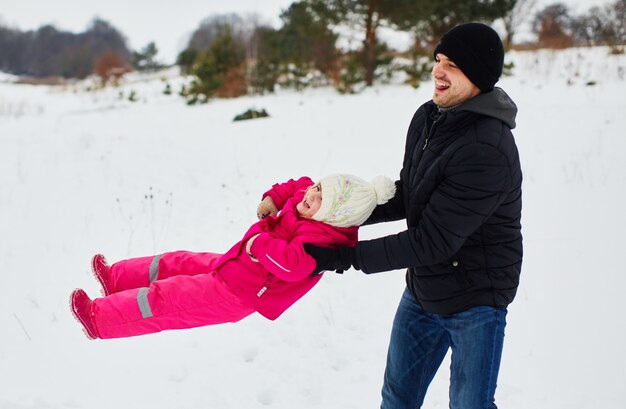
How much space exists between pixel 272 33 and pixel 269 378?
20.0m

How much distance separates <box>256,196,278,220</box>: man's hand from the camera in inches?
95.4

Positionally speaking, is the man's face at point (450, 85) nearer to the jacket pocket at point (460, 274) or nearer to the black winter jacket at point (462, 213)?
the black winter jacket at point (462, 213)

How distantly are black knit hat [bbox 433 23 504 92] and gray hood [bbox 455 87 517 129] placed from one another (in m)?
0.05

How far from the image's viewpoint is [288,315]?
3.62 meters

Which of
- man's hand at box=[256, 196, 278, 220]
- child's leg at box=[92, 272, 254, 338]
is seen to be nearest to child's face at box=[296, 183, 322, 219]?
man's hand at box=[256, 196, 278, 220]

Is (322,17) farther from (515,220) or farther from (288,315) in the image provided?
(515,220)

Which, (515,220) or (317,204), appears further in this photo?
(317,204)

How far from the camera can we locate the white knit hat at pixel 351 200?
211cm

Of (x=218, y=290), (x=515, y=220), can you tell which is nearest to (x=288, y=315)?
(x=218, y=290)

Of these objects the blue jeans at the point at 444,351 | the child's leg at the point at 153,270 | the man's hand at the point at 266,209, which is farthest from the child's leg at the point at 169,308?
the blue jeans at the point at 444,351

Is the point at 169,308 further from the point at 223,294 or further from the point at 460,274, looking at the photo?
the point at 460,274

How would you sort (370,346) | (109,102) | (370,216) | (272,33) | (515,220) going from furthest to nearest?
1. (272,33)
2. (109,102)
3. (370,346)
4. (370,216)
5. (515,220)

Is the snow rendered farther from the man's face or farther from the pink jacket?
the man's face

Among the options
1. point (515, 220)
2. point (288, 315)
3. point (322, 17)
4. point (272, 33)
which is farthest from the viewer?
point (272, 33)
